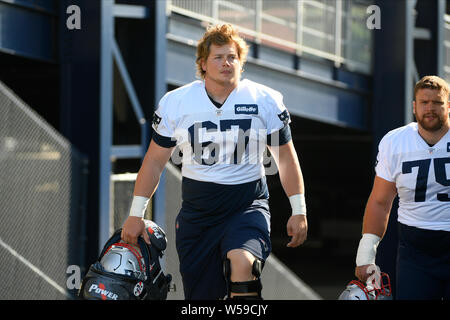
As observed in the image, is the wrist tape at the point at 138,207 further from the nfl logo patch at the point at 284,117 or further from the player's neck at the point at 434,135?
the player's neck at the point at 434,135

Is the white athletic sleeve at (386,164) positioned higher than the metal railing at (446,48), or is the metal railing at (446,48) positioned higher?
the metal railing at (446,48)

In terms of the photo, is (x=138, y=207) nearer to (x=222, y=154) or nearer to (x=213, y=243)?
(x=213, y=243)

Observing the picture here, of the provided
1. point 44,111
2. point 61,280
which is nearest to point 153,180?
point 61,280

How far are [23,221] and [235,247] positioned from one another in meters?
3.87

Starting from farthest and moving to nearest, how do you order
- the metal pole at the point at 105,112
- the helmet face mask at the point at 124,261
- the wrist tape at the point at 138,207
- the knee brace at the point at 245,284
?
the metal pole at the point at 105,112 → the wrist tape at the point at 138,207 → the helmet face mask at the point at 124,261 → the knee brace at the point at 245,284

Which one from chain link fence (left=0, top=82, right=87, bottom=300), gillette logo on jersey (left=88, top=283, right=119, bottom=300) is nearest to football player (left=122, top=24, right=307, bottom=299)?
gillette logo on jersey (left=88, top=283, right=119, bottom=300)

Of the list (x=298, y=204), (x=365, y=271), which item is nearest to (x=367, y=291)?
(x=365, y=271)

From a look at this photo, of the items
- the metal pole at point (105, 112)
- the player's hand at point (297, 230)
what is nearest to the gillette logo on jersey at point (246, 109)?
the player's hand at point (297, 230)

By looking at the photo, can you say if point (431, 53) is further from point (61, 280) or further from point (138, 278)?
point (138, 278)

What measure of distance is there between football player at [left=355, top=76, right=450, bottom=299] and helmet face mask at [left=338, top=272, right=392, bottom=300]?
0.10 meters

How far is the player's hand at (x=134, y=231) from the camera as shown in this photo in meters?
5.31

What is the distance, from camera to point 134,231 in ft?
17.5

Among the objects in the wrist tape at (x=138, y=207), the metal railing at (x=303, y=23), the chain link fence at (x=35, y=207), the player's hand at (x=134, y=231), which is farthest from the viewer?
the metal railing at (x=303, y=23)

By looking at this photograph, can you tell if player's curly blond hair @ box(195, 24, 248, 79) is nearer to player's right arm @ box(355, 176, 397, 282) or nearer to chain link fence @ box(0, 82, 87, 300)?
player's right arm @ box(355, 176, 397, 282)
